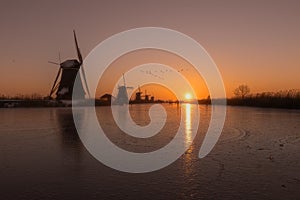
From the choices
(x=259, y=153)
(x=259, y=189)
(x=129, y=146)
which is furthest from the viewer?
(x=129, y=146)

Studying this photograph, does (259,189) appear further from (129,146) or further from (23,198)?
(129,146)

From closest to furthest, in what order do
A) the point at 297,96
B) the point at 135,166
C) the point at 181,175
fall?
the point at 181,175
the point at 135,166
the point at 297,96

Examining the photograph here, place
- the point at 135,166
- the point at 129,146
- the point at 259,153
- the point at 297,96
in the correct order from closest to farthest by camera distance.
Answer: the point at 135,166 → the point at 259,153 → the point at 129,146 → the point at 297,96

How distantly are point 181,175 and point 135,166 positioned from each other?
1.28 meters

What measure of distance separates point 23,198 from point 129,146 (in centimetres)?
518

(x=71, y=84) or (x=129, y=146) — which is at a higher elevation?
(x=71, y=84)

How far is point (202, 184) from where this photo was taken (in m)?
4.87

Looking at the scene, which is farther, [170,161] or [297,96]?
[297,96]

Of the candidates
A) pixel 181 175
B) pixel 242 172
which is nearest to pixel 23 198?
pixel 181 175

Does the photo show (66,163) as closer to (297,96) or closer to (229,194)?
(229,194)

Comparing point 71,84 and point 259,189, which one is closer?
point 259,189

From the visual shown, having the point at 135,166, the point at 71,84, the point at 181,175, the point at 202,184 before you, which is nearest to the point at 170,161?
the point at 135,166

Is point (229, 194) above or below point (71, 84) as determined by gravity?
below

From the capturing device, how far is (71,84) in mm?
52500
